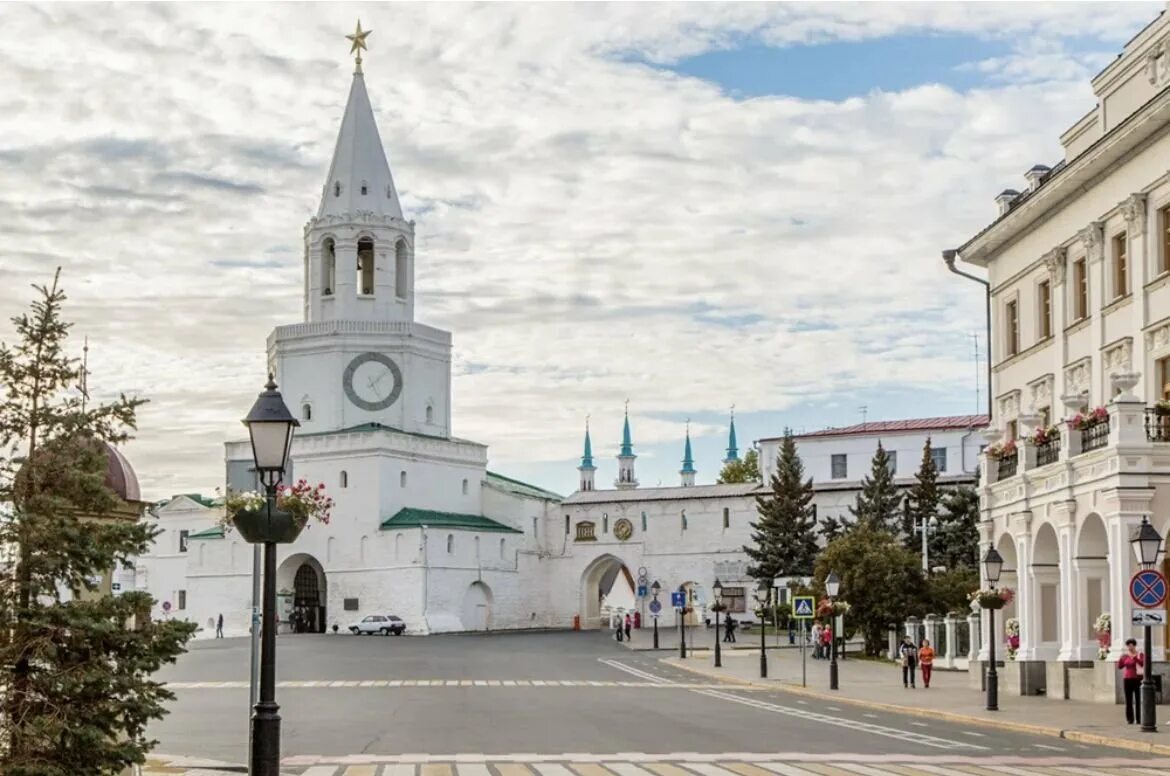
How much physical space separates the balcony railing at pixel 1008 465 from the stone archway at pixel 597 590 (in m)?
79.4

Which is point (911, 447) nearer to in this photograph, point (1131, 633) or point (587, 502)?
point (587, 502)

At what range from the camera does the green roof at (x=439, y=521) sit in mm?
114162

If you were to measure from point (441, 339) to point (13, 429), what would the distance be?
108 m

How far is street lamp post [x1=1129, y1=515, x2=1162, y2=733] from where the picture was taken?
1134 inches

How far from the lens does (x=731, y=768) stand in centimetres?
2347

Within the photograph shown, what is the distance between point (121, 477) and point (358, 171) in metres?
101

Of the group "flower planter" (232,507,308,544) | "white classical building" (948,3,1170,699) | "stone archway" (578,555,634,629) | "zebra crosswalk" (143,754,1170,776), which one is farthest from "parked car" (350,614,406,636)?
"flower planter" (232,507,308,544)

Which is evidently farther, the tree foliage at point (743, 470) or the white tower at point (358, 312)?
the tree foliage at point (743, 470)

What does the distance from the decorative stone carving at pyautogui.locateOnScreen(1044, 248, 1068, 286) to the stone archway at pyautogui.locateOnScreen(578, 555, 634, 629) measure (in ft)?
261

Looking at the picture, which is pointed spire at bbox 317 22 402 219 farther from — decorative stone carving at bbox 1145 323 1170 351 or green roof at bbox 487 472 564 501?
decorative stone carving at bbox 1145 323 1170 351

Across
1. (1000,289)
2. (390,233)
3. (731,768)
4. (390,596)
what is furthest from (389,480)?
(731,768)

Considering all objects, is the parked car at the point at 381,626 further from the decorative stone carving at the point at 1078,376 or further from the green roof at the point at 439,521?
the decorative stone carving at the point at 1078,376

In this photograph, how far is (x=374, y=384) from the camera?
121 metres

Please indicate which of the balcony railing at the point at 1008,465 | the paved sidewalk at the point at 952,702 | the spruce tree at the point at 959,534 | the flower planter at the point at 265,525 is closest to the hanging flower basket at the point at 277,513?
the flower planter at the point at 265,525
